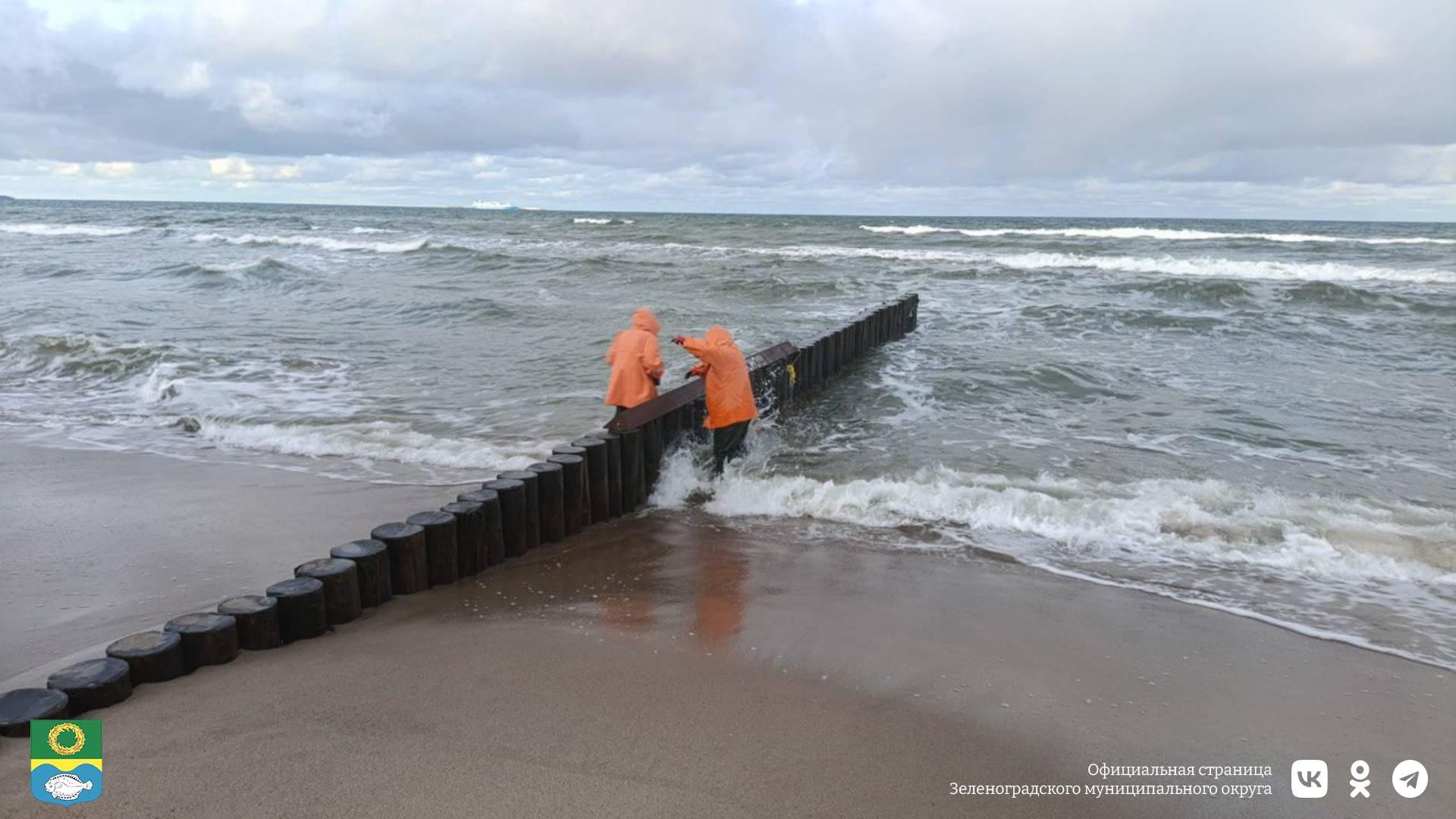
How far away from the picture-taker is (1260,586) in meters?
6.14

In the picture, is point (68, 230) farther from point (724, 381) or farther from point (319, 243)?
point (724, 381)

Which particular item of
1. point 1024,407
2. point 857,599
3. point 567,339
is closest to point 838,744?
point 857,599

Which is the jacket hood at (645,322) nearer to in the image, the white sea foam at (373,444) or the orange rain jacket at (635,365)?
the orange rain jacket at (635,365)

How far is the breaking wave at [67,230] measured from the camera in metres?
46.2

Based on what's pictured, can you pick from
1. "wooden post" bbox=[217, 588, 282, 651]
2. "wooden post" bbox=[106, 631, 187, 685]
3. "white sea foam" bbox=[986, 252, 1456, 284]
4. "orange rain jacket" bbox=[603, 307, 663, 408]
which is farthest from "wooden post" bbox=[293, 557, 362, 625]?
"white sea foam" bbox=[986, 252, 1456, 284]

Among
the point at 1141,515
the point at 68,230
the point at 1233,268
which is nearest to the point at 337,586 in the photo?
the point at 1141,515

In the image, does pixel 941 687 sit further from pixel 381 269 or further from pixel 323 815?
pixel 381 269

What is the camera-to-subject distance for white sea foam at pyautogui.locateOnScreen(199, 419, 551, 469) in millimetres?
8922

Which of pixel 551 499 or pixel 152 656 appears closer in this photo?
pixel 152 656

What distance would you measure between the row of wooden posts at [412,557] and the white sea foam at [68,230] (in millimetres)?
48700

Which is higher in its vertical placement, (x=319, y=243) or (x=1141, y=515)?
(x=319, y=243)

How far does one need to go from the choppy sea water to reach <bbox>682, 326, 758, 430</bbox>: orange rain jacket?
60 cm

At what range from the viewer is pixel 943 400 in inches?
474

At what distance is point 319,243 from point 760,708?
43.3m
